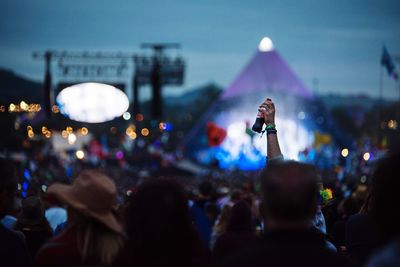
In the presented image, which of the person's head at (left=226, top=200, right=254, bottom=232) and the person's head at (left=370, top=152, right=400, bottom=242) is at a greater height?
the person's head at (left=370, top=152, right=400, bottom=242)

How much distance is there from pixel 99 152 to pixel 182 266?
57384mm

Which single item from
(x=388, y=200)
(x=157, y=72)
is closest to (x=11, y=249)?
(x=388, y=200)

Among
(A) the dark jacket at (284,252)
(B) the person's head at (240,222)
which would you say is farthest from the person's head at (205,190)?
(A) the dark jacket at (284,252)

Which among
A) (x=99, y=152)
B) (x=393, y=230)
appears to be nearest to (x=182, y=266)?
(x=393, y=230)

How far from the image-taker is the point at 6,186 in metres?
4.69

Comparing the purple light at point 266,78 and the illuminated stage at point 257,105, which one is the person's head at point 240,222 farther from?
the purple light at point 266,78

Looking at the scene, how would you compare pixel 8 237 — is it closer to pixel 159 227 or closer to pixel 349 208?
pixel 159 227

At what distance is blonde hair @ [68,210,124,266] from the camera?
4223 mm

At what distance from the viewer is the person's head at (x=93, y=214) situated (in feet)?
14.0

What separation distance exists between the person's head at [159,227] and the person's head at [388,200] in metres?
0.96

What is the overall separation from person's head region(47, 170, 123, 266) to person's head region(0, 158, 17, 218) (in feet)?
1.19

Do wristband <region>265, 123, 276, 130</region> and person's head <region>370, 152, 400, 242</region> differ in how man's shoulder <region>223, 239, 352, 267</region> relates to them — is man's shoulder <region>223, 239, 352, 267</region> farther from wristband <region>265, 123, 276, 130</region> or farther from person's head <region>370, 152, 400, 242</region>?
wristband <region>265, 123, 276, 130</region>

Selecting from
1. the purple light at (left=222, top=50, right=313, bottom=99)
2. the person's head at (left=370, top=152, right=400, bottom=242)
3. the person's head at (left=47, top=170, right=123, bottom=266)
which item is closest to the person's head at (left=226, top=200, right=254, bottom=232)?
the person's head at (left=47, top=170, right=123, bottom=266)

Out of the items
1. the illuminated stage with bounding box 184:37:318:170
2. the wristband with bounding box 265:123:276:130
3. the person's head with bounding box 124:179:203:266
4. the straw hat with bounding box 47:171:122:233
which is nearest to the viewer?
the person's head with bounding box 124:179:203:266
